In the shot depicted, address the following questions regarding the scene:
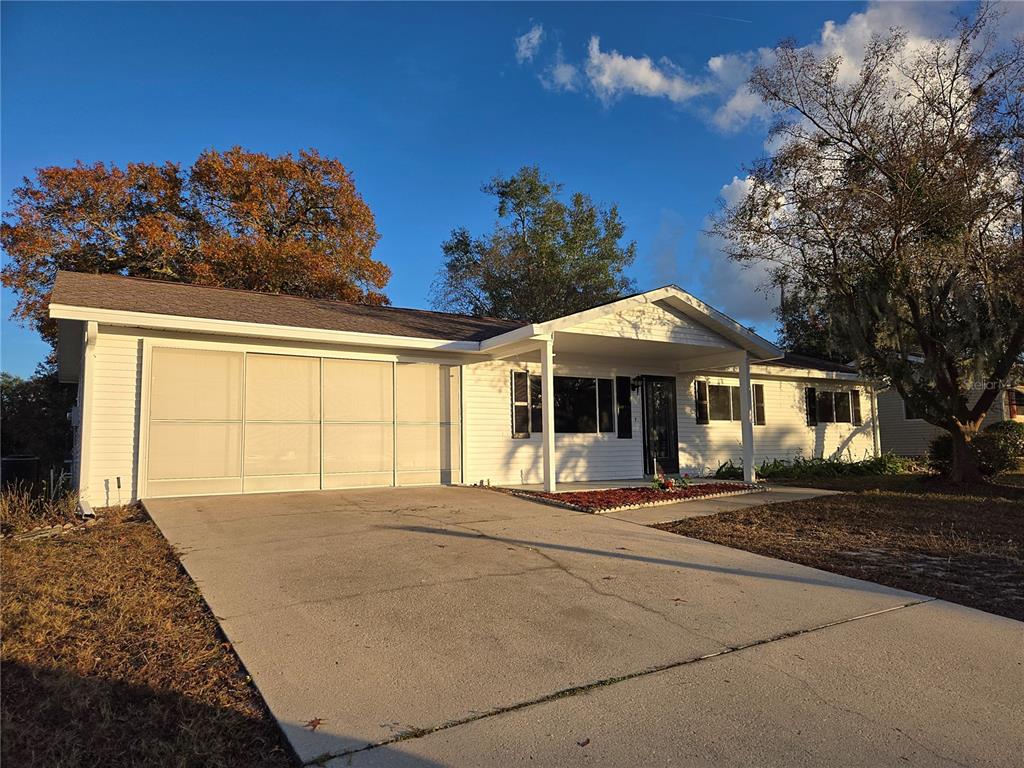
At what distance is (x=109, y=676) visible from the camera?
343 cm

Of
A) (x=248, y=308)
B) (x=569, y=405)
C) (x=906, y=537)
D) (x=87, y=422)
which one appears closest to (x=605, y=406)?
(x=569, y=405)

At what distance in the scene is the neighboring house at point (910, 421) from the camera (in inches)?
884

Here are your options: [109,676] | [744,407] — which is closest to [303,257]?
[744,407]

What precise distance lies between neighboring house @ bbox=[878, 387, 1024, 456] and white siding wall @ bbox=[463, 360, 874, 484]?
16.9 ft

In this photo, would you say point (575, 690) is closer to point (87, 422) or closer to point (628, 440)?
point (87, 422)

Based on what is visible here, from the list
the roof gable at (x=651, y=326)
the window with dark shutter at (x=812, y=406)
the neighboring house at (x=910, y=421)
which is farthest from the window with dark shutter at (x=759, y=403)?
the neighboring house at (x=910, y=421)

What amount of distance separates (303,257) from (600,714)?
20582mm

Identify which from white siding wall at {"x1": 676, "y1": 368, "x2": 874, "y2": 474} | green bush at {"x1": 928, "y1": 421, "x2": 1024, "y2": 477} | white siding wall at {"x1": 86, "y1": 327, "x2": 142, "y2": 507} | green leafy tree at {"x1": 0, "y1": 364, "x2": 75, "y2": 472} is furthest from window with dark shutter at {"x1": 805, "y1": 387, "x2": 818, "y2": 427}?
green leafy tree at {"x1": 0, "y1": 364, "x2": 75, "y2": 472}

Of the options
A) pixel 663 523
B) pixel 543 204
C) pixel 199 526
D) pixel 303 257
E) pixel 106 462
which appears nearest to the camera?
pixel 199 526

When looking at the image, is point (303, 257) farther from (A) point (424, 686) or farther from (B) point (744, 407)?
(A) point (424, 686)

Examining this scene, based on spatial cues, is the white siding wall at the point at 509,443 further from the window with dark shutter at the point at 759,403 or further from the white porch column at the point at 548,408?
the window with dark shutter at the point at 759,403

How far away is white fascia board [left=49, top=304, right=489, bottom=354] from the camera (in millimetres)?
8391

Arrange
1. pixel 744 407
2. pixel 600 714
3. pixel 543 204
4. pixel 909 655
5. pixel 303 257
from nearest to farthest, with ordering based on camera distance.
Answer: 1. pixel 600 714
2. pixel 909 655
3. pixel 744 407
4. pixel 303 257
5. pixel 543 204

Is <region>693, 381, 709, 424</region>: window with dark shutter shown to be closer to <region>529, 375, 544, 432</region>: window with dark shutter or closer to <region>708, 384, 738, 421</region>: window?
<region>708, 384, 738, 421</region>: window
